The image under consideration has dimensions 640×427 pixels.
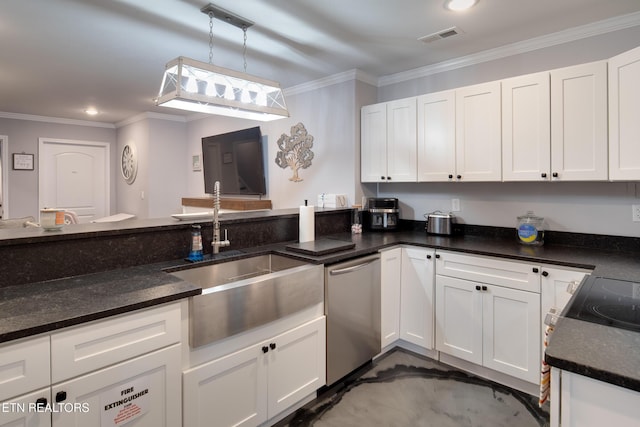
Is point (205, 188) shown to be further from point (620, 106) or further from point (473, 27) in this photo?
point (620, 106)

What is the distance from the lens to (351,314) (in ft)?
7.71

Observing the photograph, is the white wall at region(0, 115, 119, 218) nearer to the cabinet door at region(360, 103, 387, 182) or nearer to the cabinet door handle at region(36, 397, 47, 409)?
the cabinet door at region(360, 103, 387, 182)

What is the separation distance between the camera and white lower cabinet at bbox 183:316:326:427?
159 cm

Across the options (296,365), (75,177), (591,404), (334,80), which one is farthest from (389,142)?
(75,177)

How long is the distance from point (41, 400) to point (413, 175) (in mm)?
2723

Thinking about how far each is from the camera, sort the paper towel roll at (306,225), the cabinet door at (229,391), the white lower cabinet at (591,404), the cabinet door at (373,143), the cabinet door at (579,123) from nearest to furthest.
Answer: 1. the white lower cabinet at (591,404)
2. the cabinet door at (229,391)
3. the cabinet door at (579,123)
4. the paper towel roll at (306,225)
5. the cabinet door at (373,143)

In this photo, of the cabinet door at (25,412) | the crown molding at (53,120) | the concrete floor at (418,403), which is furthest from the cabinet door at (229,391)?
the crown molding at (53,120)

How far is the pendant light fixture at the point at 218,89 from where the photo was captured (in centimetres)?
191

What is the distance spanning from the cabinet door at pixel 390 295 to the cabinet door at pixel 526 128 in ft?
3.29

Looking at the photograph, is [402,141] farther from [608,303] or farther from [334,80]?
[608,303]

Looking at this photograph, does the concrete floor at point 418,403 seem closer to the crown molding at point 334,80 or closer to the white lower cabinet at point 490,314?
the white lower cabinet at point 490,314

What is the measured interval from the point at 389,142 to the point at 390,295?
1357 millimetres

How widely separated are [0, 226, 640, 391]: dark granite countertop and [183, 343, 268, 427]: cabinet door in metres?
0.39

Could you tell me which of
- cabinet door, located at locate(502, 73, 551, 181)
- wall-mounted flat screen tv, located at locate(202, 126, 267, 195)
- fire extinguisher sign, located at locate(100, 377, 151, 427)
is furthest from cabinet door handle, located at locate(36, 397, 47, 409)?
wall-mounted flat screen tv, located at locate(202, 126, 267, 195)
